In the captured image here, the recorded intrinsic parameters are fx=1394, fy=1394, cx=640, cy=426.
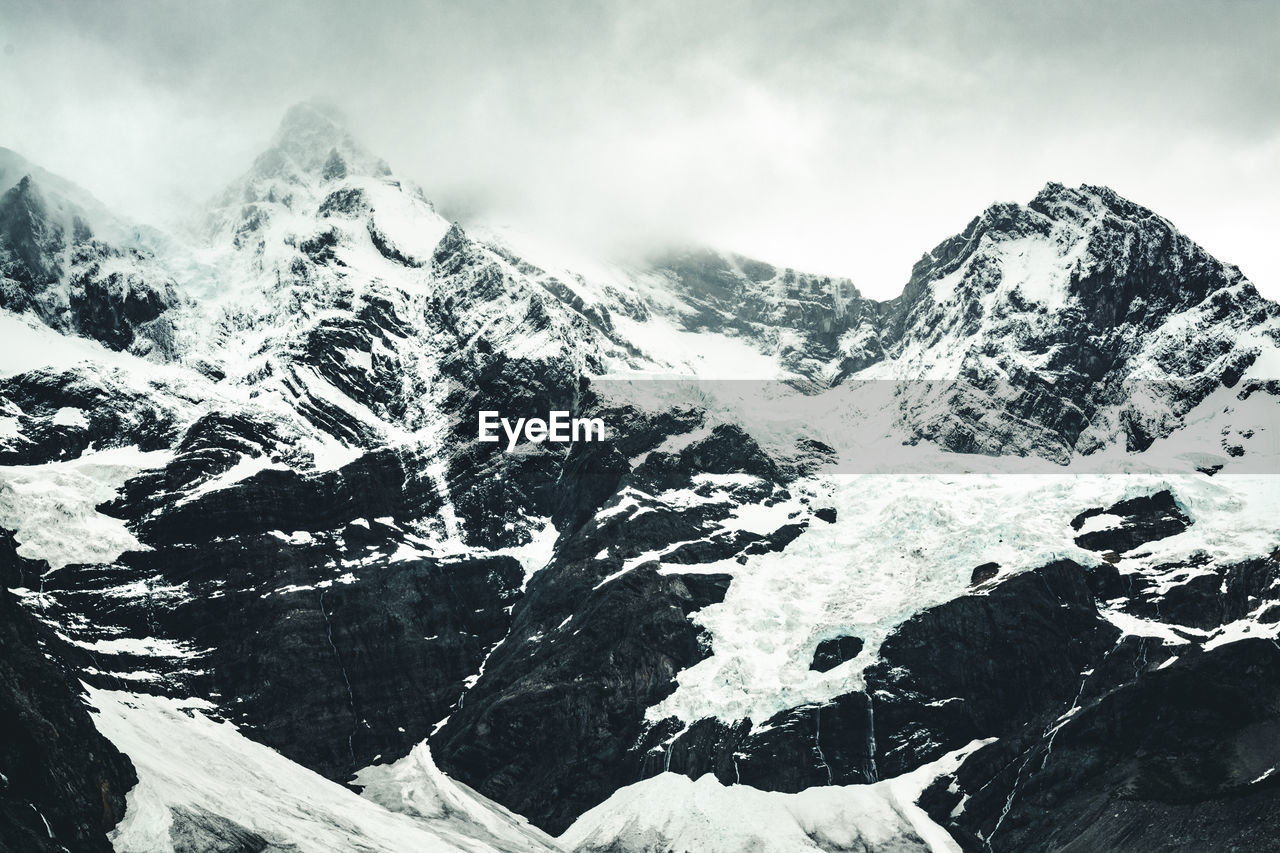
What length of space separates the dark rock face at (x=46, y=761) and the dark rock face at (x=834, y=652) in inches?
3313

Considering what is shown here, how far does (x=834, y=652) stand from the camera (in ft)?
594

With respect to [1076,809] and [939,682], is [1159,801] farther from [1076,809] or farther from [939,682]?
[939,682]

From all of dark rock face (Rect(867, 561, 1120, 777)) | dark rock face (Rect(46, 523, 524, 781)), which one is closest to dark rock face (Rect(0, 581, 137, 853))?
dark rock face (Rect(46, 523, 524, 781))

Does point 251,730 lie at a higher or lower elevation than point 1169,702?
higher

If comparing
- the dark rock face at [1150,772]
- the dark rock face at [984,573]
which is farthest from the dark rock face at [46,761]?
the dark rock face at [984,573]

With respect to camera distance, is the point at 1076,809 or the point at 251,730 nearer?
the point at 1076,809

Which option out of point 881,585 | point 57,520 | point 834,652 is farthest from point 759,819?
point 57,520

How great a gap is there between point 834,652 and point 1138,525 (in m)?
44.9

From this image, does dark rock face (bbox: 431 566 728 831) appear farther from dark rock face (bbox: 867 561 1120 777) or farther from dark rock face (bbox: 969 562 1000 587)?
dark rock face (bbox: 969 562 1000 587)

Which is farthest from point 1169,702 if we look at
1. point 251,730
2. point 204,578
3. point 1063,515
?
point 204,578

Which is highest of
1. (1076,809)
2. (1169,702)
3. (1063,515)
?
(1063,515)

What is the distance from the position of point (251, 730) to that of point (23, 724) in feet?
175

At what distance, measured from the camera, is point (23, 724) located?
126125mm

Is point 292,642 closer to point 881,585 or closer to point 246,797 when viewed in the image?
point 246,797
